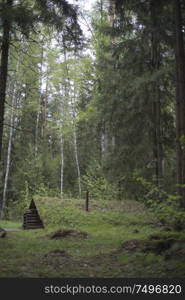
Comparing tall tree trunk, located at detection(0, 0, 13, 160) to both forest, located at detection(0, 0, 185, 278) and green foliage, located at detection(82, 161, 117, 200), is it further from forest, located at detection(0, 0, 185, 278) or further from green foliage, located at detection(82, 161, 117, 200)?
green foliage, located at detection(82, 161, 117, 200)

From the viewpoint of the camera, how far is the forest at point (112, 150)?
6.19m

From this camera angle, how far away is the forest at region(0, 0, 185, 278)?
6.19 metres

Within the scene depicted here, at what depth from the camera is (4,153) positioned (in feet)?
81.6

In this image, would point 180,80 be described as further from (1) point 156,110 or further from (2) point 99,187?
(2) point 99,187

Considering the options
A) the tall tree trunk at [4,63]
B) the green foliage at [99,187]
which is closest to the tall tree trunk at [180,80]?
the tall tree trunk at [4,63]

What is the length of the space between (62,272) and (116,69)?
995 centimetres

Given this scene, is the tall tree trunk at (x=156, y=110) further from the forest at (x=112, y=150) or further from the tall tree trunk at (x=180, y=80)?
the tall tree trunk at (x=180, y=80)

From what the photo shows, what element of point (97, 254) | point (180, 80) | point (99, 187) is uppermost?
point (180, 80)

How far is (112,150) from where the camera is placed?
1377 cm

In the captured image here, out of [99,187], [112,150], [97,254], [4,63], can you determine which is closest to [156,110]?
[112,150]

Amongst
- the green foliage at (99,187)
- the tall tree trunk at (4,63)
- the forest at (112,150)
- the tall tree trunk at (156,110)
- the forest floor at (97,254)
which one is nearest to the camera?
the forest floor at (97,254)

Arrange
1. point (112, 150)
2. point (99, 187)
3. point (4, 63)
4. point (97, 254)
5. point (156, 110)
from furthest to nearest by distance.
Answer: point (99, 187)
point (112, 150)
point (156, 110)
point (4, 63)
point (97, 254)

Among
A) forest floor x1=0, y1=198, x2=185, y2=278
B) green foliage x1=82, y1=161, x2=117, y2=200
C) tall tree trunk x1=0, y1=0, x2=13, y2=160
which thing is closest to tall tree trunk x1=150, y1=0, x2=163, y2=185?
forest floor x1=0, y1=198, x2=185, y2=278

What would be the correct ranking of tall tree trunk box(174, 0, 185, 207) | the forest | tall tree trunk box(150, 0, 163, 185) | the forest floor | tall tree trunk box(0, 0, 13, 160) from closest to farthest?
the forest floor < the forest < tall tree trunk box(174, 0, 185, 207) < tall tree trunk box(0, 0, 13, 160) < tall tree trunk box(150, 0, 163, 185)
